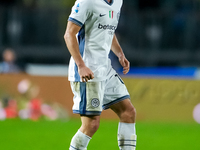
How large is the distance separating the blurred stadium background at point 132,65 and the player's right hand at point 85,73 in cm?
549

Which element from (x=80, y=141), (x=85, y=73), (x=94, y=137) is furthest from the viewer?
(x=94, y=137)

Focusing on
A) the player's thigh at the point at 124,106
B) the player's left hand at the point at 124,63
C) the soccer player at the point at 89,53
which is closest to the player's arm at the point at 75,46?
the soccer player at the point at 89,53

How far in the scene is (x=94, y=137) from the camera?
8.27 meters

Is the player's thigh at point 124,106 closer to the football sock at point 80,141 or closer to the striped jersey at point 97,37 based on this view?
the striped jersey at point 97,37

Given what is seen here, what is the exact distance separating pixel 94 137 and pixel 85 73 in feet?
12.8

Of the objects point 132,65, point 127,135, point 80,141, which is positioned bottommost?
point 80,141

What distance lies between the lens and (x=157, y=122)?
38.1ft

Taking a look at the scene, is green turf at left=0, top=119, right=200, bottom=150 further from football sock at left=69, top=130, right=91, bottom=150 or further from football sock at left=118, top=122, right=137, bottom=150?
football sock at left=69, top=130, right=91, bottom=150

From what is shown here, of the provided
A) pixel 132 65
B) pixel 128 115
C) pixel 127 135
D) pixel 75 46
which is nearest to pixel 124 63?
pixel 128 115

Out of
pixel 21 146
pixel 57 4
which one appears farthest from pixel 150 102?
pixel 21 146

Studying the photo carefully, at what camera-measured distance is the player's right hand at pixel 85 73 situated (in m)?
4.49

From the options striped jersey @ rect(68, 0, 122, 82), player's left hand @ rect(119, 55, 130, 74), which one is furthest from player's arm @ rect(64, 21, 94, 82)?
player's left hand @ rect(119, 55, 130, 74)

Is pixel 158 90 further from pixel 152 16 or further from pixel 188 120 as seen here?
pixel 152 16

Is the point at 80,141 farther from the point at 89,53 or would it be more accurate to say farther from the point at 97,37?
the point at 97,37
